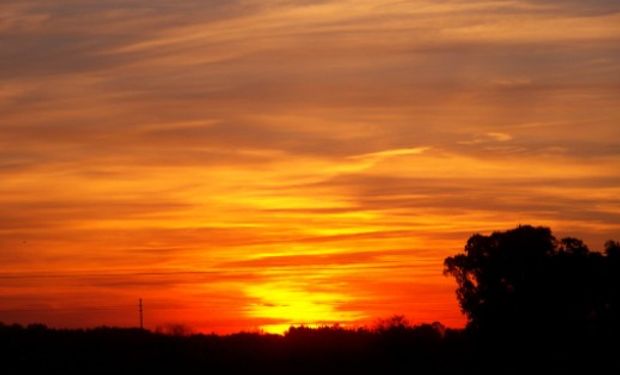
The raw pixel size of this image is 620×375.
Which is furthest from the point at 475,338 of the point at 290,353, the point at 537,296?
the point at 290,353

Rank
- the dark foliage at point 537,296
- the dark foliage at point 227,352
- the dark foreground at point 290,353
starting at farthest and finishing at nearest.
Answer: the dark foliage at point 537,296, the dark foreground at point 290,353, the dark foliage at point 227,352

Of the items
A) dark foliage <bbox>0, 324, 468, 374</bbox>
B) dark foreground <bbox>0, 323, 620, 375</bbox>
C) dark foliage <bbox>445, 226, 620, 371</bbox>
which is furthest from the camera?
dark foliage <bbox>445, 226, 620, 371</bbox>

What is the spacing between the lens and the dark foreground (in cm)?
6391

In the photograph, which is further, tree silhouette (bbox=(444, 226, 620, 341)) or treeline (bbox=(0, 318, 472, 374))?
tree silhouette (bbox=(444, 226, 620, 341))

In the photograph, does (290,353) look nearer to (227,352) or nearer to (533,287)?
(227,352)

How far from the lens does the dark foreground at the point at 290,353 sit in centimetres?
6391

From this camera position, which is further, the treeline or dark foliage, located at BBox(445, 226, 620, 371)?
dark foliage, located at BBox(445, 226, 620, 371)

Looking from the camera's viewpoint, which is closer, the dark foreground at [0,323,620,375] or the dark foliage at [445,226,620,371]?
the dark foreground at [0,323,620,375]

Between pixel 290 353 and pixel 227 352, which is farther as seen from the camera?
pixel 290 353

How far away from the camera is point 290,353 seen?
68.4 metres

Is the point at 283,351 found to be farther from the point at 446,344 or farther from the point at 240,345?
the point at 446,344

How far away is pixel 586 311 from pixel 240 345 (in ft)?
60.8

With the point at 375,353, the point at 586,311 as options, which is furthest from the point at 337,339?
the point at 586,311

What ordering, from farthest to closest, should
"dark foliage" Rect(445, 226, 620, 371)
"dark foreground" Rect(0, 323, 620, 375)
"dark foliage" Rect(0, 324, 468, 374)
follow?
"dark foliage" Rect(445, 226, 620, 371)
"dark foreground" Rect(0, 323, 620, 375)
"dark foliage" Rect(0, 324, 468, 374)
